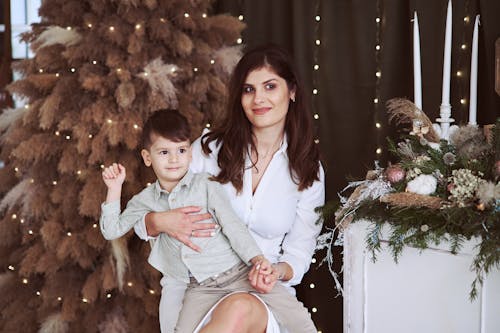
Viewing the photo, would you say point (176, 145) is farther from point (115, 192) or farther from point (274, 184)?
point (274, 184)

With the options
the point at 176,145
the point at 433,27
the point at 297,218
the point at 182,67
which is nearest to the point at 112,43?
the point at 182,67

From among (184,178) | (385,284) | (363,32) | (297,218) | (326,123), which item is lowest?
(385,284)

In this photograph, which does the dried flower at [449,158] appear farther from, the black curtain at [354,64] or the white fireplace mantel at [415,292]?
the black curtain at [354,64]

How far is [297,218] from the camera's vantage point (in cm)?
228

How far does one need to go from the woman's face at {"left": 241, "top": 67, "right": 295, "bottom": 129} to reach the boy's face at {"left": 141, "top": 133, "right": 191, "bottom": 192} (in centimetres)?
32

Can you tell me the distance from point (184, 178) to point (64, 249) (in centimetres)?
86

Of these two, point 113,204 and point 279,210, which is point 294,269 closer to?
point 279,210

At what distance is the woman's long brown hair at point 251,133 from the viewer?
7.29 feet

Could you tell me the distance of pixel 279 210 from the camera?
2232 mm

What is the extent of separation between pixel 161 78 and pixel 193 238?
0.80 metres

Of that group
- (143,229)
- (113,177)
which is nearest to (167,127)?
(113,177)

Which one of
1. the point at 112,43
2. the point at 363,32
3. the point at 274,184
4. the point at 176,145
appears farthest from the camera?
the point at 363,32

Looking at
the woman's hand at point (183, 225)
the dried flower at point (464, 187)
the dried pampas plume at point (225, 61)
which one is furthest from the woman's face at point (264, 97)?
the dried flower at point (464, 187)

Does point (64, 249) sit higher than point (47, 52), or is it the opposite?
point (47, 52)
